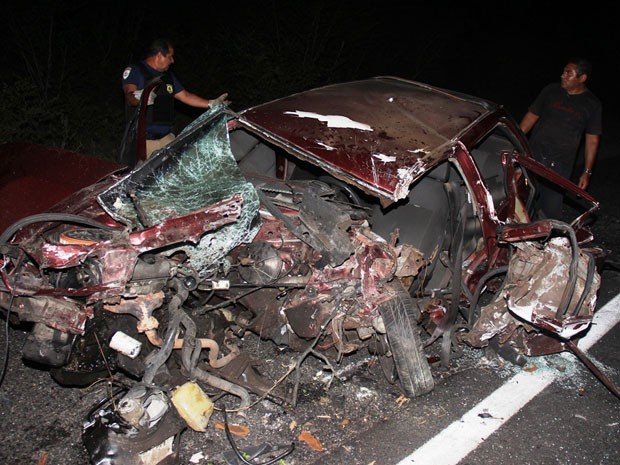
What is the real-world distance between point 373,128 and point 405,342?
1.38 m

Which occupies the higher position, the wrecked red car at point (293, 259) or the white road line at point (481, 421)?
the wrecked red car at point (293, 259)

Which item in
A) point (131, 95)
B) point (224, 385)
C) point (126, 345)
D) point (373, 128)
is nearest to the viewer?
point (126, 345)

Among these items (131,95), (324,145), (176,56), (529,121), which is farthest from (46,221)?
(176,56)

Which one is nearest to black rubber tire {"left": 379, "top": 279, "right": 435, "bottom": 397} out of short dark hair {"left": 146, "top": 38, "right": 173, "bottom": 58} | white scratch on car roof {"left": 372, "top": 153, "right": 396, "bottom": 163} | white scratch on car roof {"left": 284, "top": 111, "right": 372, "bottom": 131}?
white scratch on car roof {"left": 372, "top": 153, "right": 396, "bottom": 163}

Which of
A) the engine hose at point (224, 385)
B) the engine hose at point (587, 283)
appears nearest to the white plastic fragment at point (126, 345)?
the engine hose at point (224, 385)

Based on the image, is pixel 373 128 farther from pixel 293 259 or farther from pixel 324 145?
pixel 293 259

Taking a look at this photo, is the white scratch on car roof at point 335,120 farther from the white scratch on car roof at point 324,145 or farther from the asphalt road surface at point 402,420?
the asphalt road surface at point 402,420

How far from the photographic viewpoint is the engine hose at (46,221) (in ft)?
8.86

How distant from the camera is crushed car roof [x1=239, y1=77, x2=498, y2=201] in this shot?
10.3ft

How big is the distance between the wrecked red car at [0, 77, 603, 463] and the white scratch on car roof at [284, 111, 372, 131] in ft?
0.06

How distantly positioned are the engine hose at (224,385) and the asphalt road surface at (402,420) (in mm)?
173

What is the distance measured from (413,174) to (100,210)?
179 cm

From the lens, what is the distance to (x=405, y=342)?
10.4 ft

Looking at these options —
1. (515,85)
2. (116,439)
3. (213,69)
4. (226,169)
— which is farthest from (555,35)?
(116,439)
